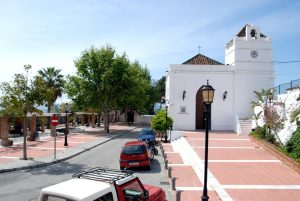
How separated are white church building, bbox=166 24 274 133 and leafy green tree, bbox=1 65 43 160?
1808cm

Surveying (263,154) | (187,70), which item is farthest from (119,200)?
(187,70)

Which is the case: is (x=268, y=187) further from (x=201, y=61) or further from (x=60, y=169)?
(x=201, y=61)

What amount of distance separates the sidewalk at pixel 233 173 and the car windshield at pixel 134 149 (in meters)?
1.89

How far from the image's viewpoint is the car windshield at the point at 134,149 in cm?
1847

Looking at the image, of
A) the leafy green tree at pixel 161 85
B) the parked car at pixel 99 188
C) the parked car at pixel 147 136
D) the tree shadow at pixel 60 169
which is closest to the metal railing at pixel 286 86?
the parked car at pixel 147 136

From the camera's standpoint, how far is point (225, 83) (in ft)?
122

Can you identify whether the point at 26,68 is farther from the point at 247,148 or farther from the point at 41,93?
the point at 247,148

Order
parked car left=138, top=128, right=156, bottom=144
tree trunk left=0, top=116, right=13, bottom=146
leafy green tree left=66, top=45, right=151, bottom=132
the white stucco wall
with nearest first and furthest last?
1. parked car left=138, top=128, right=156, bottom=144
2. tree trunk left=0, top=116, right=13, bottom=146
3. the white stucco wall
4. leafy green tree left=66, top=45, right=151, bottom=132

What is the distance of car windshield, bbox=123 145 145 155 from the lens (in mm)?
18469

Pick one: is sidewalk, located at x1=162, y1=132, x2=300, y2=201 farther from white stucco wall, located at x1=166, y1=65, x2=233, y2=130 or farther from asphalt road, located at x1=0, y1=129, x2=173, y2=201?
white stucco wall, located at x1=166, y1=65, x2=233, y2=130

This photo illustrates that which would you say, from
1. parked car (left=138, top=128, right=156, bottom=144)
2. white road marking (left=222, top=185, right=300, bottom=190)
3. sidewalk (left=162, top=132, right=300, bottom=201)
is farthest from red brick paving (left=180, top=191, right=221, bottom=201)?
parked car (left=138, top=128, right=156, bottom=144)

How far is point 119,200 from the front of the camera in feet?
23.3

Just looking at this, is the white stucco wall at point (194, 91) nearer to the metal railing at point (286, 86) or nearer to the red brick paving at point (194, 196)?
the metal railing at point (286, 86)

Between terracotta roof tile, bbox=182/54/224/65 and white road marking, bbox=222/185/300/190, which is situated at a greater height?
terracotta roof tile, bbox=182/54/224/65
